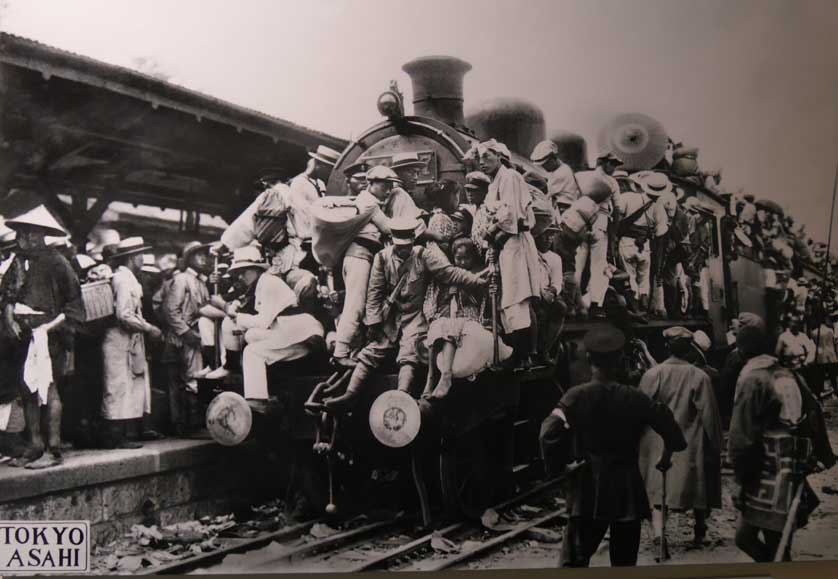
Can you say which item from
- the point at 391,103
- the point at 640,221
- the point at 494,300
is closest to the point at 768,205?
the point at 640,221

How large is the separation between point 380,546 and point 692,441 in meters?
1.62

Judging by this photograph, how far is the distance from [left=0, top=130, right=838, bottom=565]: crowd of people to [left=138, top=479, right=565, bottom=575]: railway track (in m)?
0.31

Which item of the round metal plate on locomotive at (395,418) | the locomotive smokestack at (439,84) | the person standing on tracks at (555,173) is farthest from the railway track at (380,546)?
the locomotive smokestack at (439,84)

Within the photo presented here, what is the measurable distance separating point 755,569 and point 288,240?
288cm

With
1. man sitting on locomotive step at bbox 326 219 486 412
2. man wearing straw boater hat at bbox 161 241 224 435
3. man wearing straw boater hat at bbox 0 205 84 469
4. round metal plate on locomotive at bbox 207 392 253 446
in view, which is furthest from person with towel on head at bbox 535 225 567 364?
man wearing straw boater hat at bbox 0 205 84 469

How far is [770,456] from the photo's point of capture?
3.89 m

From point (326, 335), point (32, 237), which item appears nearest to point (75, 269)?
point (32, 237)

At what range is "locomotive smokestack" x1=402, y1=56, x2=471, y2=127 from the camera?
13.1 ft

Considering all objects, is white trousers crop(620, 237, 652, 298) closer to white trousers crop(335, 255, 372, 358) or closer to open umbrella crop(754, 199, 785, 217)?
open umbrella crop(754, 199, 785, 217)

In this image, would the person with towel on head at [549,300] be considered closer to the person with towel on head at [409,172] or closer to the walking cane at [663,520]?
the person with towel on head at [409,172]

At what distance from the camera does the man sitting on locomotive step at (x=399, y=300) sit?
153 inches

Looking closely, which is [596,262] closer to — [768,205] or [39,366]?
[768,205]

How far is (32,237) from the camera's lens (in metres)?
3.92

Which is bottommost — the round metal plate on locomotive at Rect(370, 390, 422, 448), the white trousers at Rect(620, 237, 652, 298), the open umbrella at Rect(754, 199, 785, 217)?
the round metal plate on locomotive at Rect(370, 390, 422, 448)
